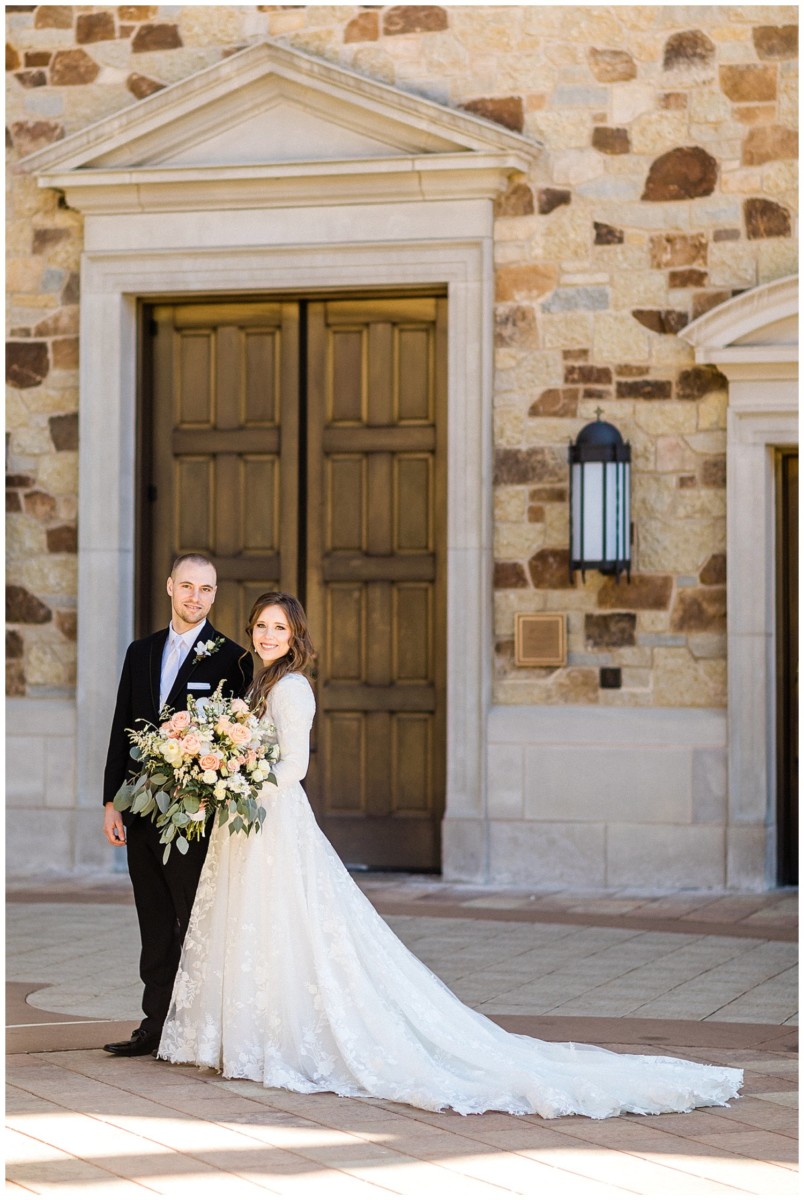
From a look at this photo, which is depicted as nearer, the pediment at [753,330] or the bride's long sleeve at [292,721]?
the bride's long sleeve at [292,721]

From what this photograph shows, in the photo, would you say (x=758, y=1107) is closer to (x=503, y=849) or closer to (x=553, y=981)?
(x=553, y=981)

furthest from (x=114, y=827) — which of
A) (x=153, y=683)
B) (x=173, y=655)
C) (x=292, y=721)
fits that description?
(x=292, y=721)

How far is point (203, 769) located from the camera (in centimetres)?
482

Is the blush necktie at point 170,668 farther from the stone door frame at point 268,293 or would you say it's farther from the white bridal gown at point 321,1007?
the stone door frame at point 268,293

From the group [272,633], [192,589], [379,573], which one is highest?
[379,573]

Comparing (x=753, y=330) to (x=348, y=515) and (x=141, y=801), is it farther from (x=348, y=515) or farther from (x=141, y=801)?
(x=141, y=801)

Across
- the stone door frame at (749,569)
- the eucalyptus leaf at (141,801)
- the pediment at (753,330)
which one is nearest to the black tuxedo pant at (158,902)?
the eucalyptus leaf at (141,801)

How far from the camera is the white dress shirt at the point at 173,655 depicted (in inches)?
214

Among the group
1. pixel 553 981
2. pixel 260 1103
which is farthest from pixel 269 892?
pixel 553 981

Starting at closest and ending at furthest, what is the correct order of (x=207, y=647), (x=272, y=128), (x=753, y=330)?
(x=207, y=647) < (x=753, y=330) < (x=272, y=128)

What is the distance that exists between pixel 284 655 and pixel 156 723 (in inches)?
19.7

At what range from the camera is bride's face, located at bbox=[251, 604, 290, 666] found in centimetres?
513

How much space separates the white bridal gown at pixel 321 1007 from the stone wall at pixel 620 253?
4.10m

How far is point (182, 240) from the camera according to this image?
9.48m
